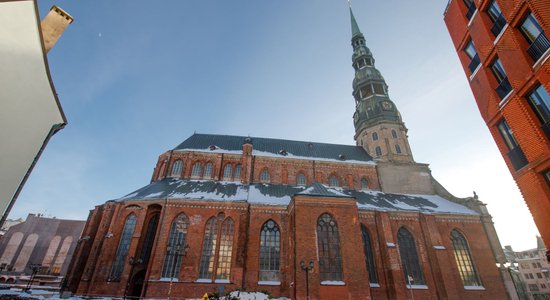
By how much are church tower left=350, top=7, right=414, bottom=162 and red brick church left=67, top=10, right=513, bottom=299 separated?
15.6ft

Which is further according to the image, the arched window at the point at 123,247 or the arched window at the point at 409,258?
the arched window at the point at 409,258

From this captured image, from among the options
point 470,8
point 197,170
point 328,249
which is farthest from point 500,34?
point 197,170

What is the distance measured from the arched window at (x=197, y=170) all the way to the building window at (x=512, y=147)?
22.7 meters

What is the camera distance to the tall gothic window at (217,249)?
18955mm

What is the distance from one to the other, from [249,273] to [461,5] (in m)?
21.3

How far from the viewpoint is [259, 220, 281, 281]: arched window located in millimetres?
19016

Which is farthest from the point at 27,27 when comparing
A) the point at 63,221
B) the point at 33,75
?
the point at 63,221

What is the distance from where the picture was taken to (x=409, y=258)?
21.0m

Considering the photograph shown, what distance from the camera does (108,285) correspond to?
17891 millimetres

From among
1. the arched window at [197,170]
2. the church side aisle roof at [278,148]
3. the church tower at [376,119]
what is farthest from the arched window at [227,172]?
the church tower at [376,119]

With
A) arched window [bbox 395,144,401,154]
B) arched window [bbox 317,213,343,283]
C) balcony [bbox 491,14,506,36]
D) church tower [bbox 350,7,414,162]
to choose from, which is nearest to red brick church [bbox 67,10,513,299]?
arched window [bbox 317,213,343,283]

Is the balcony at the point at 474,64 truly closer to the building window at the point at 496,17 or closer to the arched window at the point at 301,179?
the building window at the point at 496,17

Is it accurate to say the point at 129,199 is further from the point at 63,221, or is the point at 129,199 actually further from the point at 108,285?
the point at 63,221

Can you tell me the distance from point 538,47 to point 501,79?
93.8 inches
